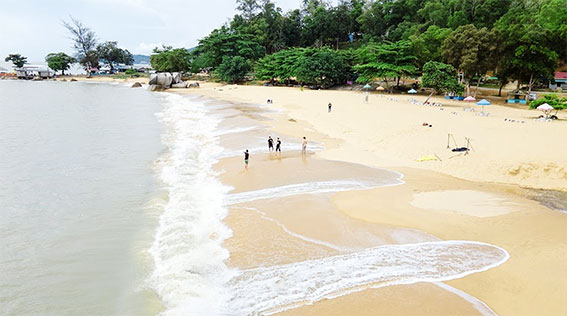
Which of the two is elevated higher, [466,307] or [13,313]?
[466,307]

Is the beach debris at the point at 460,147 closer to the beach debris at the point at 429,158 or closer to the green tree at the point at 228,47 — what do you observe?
the beach debris at the point at 429,158

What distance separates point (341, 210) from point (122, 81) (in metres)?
100

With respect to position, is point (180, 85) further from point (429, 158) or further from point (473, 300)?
point (473, 300)

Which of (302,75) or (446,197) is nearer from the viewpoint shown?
(446,197)

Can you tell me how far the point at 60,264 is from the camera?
30.9 feet

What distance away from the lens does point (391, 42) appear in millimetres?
64812

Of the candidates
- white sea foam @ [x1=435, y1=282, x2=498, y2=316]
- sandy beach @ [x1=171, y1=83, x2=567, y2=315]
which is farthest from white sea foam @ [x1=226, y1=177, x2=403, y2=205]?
white sea foam @ [x1=435, y1=282, x2=498, y2=316]

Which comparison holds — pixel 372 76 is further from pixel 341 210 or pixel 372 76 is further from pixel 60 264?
pixel 60 264

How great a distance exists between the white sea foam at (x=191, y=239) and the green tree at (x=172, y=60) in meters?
73.9

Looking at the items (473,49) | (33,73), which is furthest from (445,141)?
(33,73)

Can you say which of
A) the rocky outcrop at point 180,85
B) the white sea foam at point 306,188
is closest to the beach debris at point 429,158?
the white sea foam at point 306,188

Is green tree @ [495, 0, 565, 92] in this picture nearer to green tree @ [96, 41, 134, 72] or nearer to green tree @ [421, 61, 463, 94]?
green tree @ [421, 61, 463, 94]

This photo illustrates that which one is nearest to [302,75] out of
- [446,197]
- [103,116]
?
[103,116]

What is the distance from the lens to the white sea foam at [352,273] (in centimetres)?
756
